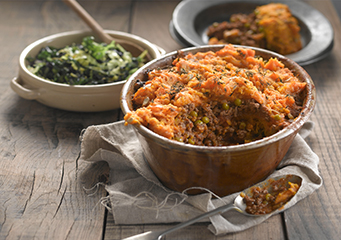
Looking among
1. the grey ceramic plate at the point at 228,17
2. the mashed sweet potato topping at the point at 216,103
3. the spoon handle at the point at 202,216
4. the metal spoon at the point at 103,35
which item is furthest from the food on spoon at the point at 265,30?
the spoon handle at the point at 202,216

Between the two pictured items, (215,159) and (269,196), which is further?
(269,196)

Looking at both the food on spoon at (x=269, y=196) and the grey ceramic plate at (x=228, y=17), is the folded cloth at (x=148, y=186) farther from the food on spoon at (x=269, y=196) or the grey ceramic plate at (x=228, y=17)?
the grey ceramic plate at (x=228, y=17)

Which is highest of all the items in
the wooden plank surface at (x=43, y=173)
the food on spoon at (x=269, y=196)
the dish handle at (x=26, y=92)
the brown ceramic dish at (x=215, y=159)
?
the brown ceramic dish at (x=215, y=159)

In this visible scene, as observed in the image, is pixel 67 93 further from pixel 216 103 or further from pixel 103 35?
pixel 216 103

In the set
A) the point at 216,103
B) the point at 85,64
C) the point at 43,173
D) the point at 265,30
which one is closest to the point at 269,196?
the point at 216,103

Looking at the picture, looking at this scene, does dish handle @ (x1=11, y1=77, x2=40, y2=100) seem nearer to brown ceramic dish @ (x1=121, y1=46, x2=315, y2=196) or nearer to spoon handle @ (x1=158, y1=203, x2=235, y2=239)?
brown ceramic dish @ (x1=121, y1=46, x2=315, y2=196)

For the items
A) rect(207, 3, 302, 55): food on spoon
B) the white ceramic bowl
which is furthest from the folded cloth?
rect(207, 3, 302, 55): food on spoon

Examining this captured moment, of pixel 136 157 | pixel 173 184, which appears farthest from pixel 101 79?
pixel 173 184
